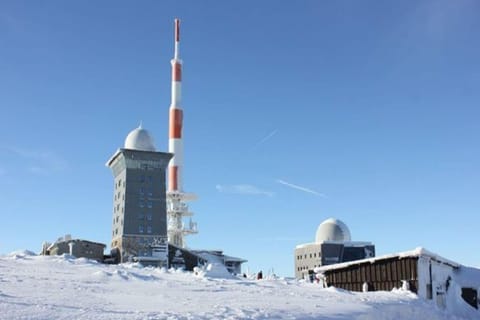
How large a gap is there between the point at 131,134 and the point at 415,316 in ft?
207

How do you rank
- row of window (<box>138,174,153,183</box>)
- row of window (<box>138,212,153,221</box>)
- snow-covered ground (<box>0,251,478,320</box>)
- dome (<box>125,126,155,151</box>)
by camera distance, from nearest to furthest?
snow-covered ground (<box>0,251,478,320</box>), row of window (<box>138,212,153,221</box>), row of window (<box>138,174,153,183</box>), dome (<box>125,126,155,151</box>)

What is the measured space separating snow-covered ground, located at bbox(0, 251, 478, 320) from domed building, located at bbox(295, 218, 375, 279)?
59023 mm

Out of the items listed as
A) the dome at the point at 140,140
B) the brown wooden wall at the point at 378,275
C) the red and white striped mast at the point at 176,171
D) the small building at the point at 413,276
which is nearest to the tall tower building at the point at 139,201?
the dome at the point at 140,140

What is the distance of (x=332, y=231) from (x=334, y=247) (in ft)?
8.18

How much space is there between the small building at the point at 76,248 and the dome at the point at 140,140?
678 inches

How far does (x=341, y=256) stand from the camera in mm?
82562

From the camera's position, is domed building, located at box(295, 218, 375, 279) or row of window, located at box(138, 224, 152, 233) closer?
row of window, located at box(138, 224, 152, 233)

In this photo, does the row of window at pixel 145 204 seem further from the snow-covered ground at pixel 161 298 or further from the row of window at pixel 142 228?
the snow-covered ground at pixel 161 298

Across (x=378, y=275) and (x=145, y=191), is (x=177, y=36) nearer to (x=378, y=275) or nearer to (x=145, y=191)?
(x=145, y=191)

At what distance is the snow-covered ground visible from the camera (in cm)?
1258

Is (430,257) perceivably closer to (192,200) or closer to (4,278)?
(4,278)

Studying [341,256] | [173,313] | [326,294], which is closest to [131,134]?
[341,256]

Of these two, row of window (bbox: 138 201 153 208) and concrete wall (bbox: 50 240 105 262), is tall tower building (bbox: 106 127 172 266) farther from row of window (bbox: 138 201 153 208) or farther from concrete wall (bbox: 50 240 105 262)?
concrete wall (bbox: 50 240 105 262)

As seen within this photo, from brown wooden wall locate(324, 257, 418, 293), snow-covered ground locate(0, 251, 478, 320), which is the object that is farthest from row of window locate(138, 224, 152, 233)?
snow-covered ground locate(0, 251, 478, 320)
